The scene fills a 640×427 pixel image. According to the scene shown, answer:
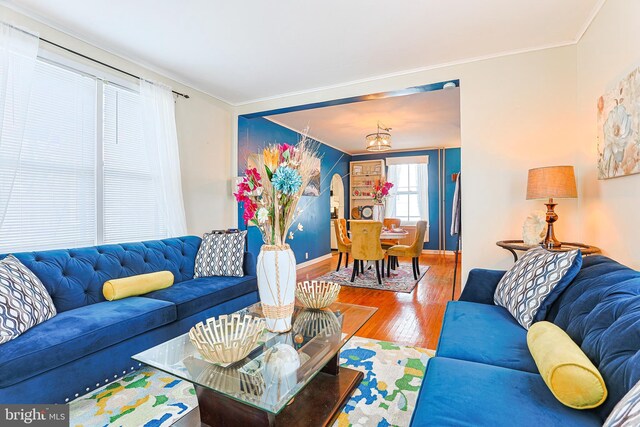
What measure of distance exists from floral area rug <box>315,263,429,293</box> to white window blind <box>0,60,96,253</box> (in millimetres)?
3261

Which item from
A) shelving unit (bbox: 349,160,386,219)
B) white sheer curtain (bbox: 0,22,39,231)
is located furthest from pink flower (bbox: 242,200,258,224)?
shelving unit (bbox: 349,160,386,219)

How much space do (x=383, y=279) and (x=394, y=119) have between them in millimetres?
2642

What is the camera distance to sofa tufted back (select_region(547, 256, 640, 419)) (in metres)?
0.93

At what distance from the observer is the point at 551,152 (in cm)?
283

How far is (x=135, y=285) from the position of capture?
2365 mm

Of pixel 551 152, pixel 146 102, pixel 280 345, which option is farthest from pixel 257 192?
pixel 551 152

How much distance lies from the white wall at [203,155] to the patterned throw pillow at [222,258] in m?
0.83

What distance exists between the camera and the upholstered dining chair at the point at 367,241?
14.7 feet

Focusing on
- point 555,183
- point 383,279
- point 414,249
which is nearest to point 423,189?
point 414,249

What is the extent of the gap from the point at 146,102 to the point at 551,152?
401 centimetres

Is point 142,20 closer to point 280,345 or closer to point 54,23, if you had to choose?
point 54,23

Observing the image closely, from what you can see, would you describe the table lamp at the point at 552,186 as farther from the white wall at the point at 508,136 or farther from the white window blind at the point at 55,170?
the white window blind at the point at 55,170

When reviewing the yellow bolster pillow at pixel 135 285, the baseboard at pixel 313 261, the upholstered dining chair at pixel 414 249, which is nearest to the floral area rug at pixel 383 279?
the upholstered dining chair at pixel 414 249

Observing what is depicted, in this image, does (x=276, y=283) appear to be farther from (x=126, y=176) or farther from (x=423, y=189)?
(x=423, y=189)
